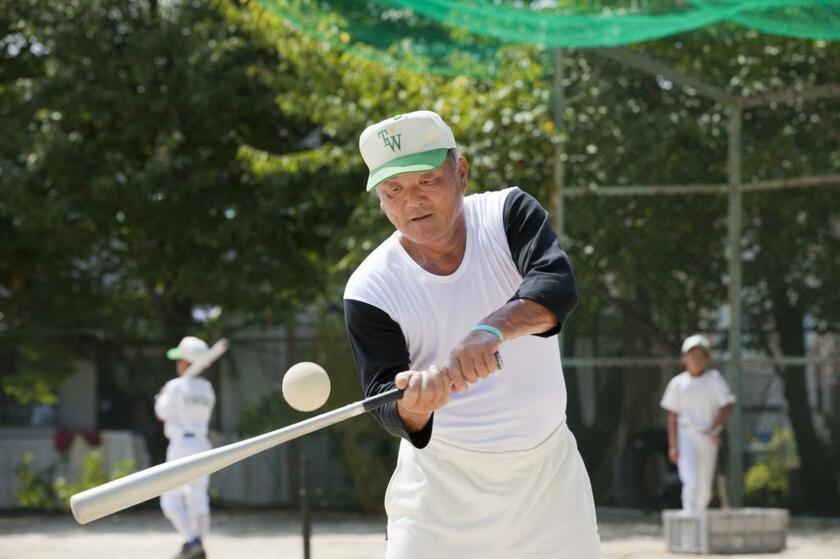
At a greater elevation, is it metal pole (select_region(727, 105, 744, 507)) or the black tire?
metal pole (select_region(727, 105, 744, 507))

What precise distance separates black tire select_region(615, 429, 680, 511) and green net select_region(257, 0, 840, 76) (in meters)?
3.85

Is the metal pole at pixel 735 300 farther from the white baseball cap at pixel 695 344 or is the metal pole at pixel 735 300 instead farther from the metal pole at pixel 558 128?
the metal pole at pixel 558 128

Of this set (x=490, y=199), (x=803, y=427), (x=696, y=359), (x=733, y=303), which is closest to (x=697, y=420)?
(x=696, y=359)

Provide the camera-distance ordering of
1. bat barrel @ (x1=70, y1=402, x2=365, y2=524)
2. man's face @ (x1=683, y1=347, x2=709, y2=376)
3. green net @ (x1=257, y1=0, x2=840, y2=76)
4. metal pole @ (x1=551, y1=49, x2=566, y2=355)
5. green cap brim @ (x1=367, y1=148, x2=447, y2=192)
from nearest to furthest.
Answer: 1. bat barrel @ (x1=70, y1=402, x2=365, y2=524)
2. green cap brim @ (x1=367, y1=148, x2=447, y2=192)
3. green net @ (x1=257, y1=0, x2=840, y2=76)
4. man's face @ (x1=683, y1=347, x2=709, y2=376)
5. metal pole @ (x1=551, y1=49, x2=566, y2=355)

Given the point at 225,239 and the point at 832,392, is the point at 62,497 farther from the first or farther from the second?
the point at 832,392

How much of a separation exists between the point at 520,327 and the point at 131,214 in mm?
14843

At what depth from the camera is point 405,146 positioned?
4.14m

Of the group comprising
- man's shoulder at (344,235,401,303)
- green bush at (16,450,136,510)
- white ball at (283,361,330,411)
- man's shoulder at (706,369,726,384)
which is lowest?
green bush at (16,450,136,510)

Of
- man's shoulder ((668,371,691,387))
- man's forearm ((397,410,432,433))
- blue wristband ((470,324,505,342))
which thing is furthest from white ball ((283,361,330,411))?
man's shoulder ((668,371,691,387))

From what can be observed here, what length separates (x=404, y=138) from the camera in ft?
13.6

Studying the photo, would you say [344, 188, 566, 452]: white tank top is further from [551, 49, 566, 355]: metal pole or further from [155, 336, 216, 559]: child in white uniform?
[551, 49, 566, 355]: metal pole

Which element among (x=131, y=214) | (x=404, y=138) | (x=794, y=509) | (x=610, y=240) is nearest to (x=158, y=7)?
(x=131, y=214)

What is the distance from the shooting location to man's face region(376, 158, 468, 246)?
412cm

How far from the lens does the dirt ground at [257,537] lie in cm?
1272
